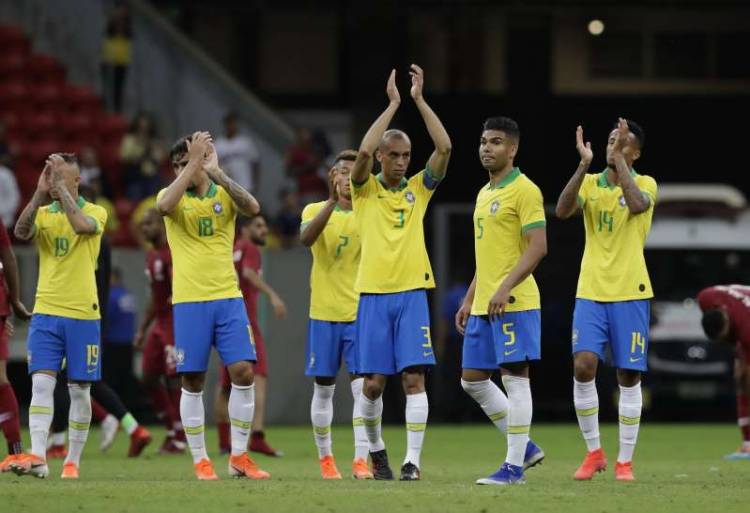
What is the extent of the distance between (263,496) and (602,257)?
12.2ft

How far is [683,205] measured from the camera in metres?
26.4

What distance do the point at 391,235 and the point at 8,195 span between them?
474 inches

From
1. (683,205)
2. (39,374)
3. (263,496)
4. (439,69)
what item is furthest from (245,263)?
(439,69)

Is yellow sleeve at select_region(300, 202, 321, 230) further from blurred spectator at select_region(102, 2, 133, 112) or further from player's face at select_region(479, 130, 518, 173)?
blurred spectator at select_region(102, 2, 133, 112)

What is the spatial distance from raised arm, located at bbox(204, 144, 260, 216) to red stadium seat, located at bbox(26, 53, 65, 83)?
16.3m

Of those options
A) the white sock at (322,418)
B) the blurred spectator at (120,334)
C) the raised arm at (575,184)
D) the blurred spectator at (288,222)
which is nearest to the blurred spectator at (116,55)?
the blurred spectator at (288,222)

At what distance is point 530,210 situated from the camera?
13.3 m

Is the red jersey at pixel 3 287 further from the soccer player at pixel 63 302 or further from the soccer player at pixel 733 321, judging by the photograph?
the soccer player at pixel 733 321

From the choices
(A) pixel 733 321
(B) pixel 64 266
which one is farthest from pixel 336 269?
(A) pixel 733 321

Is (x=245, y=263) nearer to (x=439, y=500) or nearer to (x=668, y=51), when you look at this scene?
(x=439, y=500)

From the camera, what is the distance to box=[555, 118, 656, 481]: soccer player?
14.3 meters

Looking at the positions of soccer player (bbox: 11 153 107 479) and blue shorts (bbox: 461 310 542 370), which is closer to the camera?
blue shorts (bbox: 461 310 542 370)

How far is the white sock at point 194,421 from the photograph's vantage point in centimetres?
1414

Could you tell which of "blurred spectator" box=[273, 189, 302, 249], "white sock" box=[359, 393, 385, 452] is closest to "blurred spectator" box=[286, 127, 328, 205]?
"blurred spectator" box=[273, 189, 302, 249]
